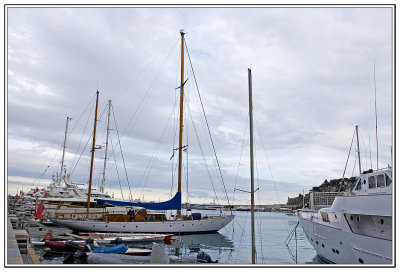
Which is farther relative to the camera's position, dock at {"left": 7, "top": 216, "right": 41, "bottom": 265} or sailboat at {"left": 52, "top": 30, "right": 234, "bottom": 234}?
sailboat at {"left": 52, "top": 30, "right": 234, "bottom": 234}

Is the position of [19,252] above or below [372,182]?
below

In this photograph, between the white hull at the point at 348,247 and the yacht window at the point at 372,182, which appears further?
the yacht window at the point at 372,182

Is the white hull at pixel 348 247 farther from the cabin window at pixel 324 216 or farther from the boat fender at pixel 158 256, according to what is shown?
the boat fender at pixel 158 256

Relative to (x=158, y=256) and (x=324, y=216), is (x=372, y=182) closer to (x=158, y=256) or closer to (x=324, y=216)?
(x=324, y=216)

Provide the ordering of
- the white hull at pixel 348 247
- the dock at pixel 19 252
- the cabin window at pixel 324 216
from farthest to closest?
the cabin window at pixel 324 216
the white hull at pixel 348 247
the dock at pixel 19 252

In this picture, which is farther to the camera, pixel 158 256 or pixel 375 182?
pixel 375 182

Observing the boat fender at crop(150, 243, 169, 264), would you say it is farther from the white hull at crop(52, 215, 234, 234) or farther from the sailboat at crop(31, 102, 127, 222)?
the sailboat at crop(31, 102, 127, 222)

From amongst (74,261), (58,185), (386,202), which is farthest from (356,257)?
(58,185)

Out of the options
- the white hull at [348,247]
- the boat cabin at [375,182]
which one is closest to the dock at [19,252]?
the white hull at [348,247]

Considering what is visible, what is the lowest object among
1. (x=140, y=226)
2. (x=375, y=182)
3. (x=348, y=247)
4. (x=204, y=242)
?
(x=204, y=242)

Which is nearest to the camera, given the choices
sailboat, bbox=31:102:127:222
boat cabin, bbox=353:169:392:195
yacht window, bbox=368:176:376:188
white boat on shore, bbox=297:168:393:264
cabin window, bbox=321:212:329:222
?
white boat on shore, bbox=297:168:393:264

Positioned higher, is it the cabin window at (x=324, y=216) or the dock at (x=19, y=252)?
the cabin window at (x=324, y=216)

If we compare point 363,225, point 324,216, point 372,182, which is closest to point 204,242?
point 324,216

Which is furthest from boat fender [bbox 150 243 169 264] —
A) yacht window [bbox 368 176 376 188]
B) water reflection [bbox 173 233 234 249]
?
water reflection [bbox 173 233 234 249]
